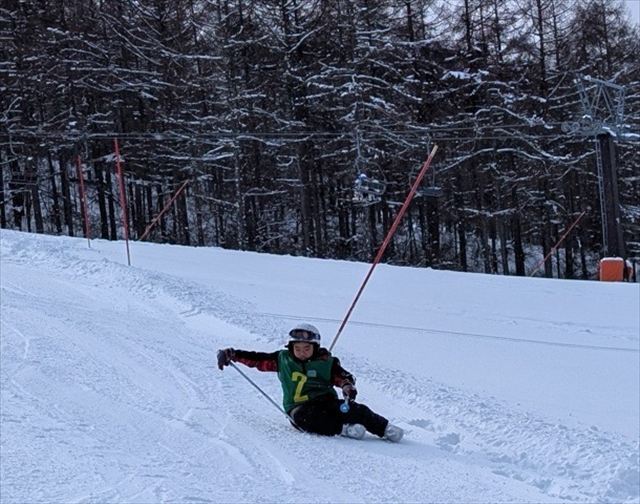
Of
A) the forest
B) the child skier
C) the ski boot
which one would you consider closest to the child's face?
the child skier

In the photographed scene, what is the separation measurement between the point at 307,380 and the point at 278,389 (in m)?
1.31

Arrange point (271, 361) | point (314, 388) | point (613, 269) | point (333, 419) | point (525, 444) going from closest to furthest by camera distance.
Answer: point (525, 444), point (333, 419), point (314, 388), point (271, 361), point (613, 269)

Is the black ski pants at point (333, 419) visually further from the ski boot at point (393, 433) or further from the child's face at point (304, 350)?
the child's face at point (304, 350)

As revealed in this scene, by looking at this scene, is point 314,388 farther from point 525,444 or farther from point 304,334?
point 525,444

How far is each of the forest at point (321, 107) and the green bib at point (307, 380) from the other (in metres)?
19.9

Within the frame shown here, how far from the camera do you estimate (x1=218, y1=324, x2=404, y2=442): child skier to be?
20.9 ft

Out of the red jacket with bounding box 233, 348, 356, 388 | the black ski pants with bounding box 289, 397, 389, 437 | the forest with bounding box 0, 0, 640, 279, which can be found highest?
the forest with bounding box 0, 0, 640, 279

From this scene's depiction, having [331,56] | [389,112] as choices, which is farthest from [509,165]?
[331,56]

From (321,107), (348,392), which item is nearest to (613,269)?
(321,107)

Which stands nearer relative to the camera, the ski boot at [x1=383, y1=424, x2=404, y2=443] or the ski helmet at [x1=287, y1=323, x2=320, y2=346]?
the ski boot at [x1=383, y1=424, x2=404, y2=443]

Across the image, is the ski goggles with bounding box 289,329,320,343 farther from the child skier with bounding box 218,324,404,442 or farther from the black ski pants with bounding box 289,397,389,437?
the black ski pants with bounding box 289,397,389,437

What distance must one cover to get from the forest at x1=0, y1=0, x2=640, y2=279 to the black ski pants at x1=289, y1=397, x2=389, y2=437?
2019 cm

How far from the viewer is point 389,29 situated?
28297 millimetres

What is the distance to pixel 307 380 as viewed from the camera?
21.7 feet
